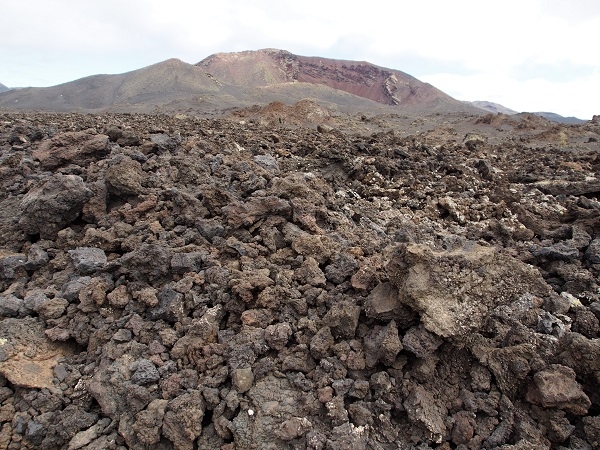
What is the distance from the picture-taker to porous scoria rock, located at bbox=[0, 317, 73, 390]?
2658 mm

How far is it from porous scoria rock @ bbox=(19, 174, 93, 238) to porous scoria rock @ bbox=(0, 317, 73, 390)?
1270mm

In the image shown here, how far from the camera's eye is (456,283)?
2.52 m

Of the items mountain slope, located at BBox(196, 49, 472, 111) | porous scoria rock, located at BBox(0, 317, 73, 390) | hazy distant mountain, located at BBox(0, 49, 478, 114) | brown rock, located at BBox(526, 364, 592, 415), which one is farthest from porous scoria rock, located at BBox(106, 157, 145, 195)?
mountain slope, located at BBox(196, 49, 472, 111)

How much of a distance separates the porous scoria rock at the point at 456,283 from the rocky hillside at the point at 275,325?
12 mm

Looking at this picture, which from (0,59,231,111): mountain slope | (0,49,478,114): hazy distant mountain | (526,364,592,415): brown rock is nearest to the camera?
(526,364,592,415): brown rock

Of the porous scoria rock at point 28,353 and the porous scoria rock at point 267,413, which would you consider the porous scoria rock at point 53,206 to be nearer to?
the porous scoria rock at point 28,353

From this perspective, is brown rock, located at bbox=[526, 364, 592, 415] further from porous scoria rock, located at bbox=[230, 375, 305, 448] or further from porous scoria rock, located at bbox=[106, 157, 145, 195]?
porous scoria rock, located at bbox=[106, 157, 145, 195]

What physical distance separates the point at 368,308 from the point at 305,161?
454cm

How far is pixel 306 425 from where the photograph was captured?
87.5 inches

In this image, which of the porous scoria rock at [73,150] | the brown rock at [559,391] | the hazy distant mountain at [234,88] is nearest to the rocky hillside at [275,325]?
the brown rock at [559,391]

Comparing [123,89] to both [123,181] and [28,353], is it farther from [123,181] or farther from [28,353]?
[28,353]

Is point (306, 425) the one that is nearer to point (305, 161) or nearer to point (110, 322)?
point (110, 322)

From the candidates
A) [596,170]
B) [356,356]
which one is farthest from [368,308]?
[596,170]

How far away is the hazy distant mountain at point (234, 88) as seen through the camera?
29.4 meters
